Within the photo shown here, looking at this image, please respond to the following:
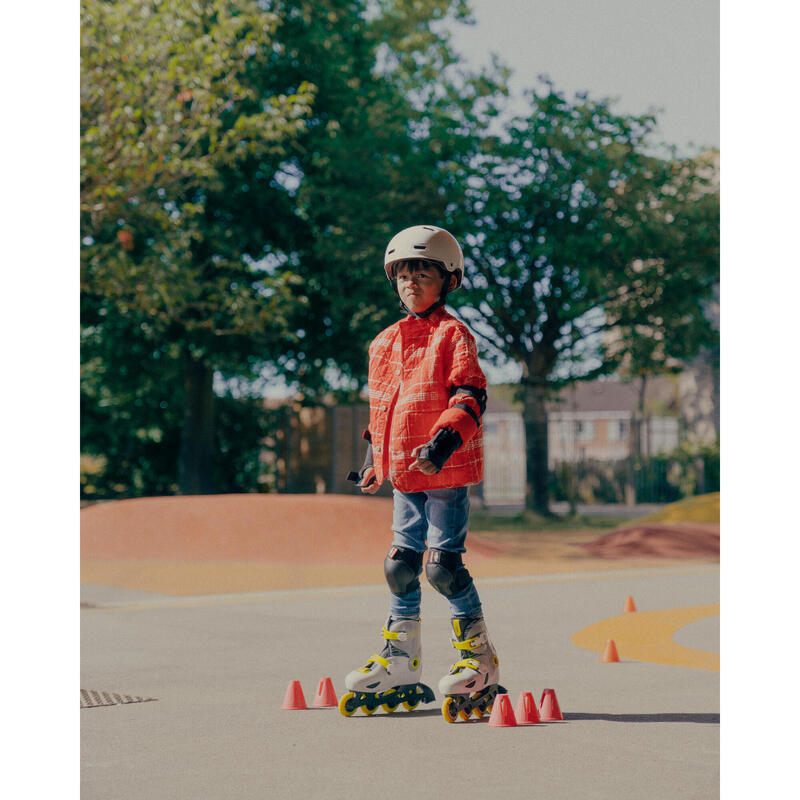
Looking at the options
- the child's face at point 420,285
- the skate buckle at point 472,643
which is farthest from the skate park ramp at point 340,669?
the child's face at point 420,285

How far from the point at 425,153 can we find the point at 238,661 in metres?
19.0

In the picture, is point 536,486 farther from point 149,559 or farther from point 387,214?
point 149,559

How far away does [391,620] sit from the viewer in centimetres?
672

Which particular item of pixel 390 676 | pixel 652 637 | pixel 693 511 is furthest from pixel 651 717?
pixel 693 511

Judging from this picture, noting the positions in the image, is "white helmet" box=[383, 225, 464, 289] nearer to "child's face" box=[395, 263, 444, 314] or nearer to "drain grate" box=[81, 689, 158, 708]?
"child's face" box=[395, 263, 444, 314]

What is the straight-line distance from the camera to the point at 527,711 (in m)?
6.40

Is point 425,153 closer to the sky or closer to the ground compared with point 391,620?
closer to the sky

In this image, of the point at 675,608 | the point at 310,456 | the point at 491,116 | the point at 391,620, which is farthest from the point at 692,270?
the point at 391,620

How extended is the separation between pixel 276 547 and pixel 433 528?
39.2 ft

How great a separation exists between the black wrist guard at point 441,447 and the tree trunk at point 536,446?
20988mm

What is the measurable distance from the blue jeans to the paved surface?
0.59 m

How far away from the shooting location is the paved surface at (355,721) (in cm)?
521

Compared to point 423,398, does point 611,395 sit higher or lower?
higher

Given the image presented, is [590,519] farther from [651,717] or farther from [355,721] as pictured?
[355,721]
